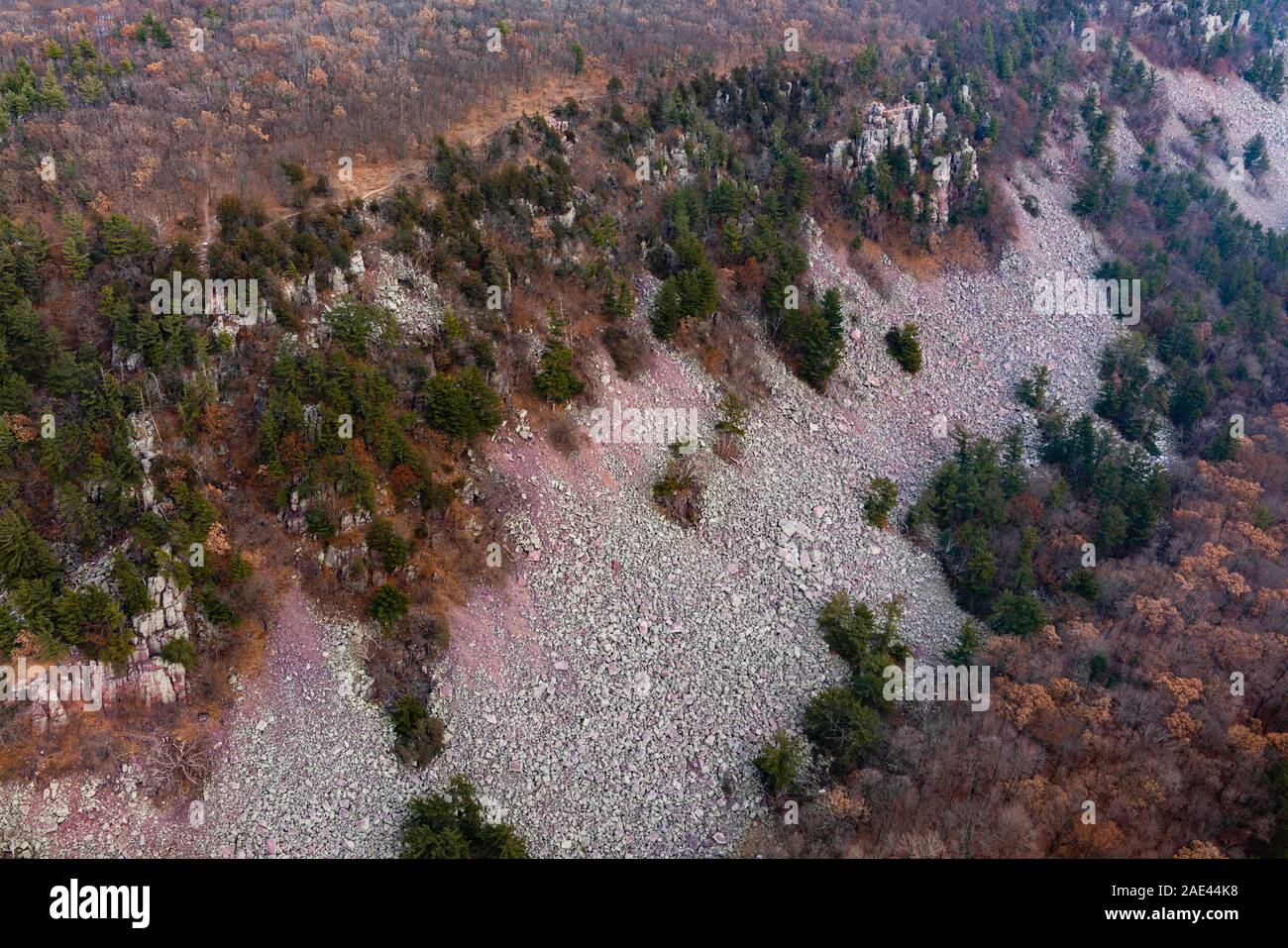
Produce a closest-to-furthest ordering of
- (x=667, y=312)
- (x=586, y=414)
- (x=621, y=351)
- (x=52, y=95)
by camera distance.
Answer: (x=586, y=414)
(x=621, y=351)
(x=52, y=95)
(x=667, y=312)

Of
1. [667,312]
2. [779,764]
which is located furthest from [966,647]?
[667,312]

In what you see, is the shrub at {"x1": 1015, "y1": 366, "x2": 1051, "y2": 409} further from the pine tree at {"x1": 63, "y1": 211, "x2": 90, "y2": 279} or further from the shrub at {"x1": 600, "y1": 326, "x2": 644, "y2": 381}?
the pine tree at {"x1": 63, "y1": 211, "x2": 90, "y2": 279}

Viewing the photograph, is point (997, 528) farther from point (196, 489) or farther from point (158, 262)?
point (158, 262)

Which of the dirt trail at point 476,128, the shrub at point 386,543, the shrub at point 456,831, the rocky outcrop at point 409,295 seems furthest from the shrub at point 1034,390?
the shrub at point 456,831

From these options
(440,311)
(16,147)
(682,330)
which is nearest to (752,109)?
(682,330)

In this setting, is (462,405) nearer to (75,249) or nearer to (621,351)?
(621,351)

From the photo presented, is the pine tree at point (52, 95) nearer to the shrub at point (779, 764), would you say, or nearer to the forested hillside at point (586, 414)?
the forested hillside at point (586, 414)

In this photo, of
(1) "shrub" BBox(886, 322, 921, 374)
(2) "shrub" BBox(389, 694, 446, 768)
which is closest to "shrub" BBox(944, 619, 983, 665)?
(1) "shrub" BBox(886, 322, 921, 374)
